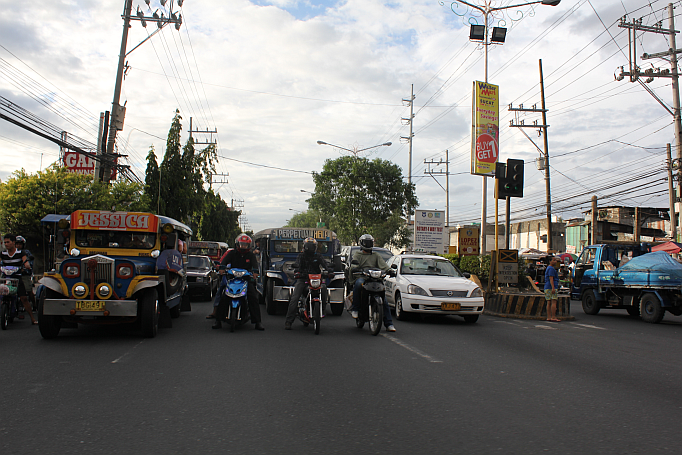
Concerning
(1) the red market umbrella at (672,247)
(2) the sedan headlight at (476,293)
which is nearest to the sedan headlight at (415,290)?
(2) the sedan headlight at (476,293)

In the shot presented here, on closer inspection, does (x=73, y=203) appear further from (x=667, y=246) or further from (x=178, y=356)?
(x=667, y=246)

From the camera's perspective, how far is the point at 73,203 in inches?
1078

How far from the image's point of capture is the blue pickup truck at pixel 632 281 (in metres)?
13.9

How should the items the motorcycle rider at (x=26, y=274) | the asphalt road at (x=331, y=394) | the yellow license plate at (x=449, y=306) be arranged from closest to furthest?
1. the asphalt road at (x=331, y=394)
2. the motorcycle rider at (x=26, y=274)
3. the yellow license plate at (x=449, y=306)

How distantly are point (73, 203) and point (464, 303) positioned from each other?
71.8 ft

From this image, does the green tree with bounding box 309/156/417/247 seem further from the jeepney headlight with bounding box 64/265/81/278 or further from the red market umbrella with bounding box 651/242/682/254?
the jeepney headlight with bounding box 64/265/81/278

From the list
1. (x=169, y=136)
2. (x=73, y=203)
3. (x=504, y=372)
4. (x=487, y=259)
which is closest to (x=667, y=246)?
(x=487, y=259)

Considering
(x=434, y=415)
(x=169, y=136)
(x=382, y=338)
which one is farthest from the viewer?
(x=169, y=136)

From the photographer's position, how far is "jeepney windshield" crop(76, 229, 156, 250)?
34.6ft

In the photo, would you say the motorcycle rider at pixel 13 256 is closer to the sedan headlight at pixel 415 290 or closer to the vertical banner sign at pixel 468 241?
the sedan headlight at pixel 415 290

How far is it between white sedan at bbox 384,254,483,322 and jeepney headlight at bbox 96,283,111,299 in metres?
6.30

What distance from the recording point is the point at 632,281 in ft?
48.8

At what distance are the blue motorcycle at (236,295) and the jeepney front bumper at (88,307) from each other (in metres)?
1.80

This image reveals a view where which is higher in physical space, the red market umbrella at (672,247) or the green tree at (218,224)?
the green tree at (218,224)
